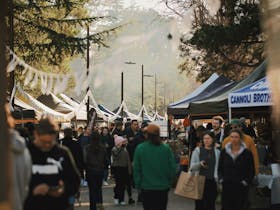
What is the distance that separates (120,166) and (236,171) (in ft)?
20.7

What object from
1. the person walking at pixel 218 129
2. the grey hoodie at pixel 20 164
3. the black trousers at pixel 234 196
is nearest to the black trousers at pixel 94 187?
the person walking at pixel 218 129

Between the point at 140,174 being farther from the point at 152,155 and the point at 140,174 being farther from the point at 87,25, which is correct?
the point at 87,25

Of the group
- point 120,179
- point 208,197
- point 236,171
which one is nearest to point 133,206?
point 120,179

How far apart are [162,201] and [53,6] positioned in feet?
76.5

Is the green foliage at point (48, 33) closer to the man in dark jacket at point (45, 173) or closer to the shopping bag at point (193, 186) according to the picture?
the shopping bag at point (193, 186)

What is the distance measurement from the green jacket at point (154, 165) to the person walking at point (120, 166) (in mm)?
6265

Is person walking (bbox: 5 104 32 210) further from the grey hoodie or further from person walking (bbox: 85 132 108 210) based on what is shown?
person walking (bbox: 85 132 108 210)

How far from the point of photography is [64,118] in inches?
1396

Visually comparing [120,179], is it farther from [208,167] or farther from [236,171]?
[236,171]

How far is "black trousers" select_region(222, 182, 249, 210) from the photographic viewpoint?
1009 centimetres

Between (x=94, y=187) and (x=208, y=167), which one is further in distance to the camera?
(x=94, y=187)

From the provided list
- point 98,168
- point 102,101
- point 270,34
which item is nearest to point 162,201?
point 98,168

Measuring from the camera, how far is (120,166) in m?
16.0

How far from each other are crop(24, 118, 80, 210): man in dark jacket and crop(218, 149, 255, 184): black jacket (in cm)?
437
